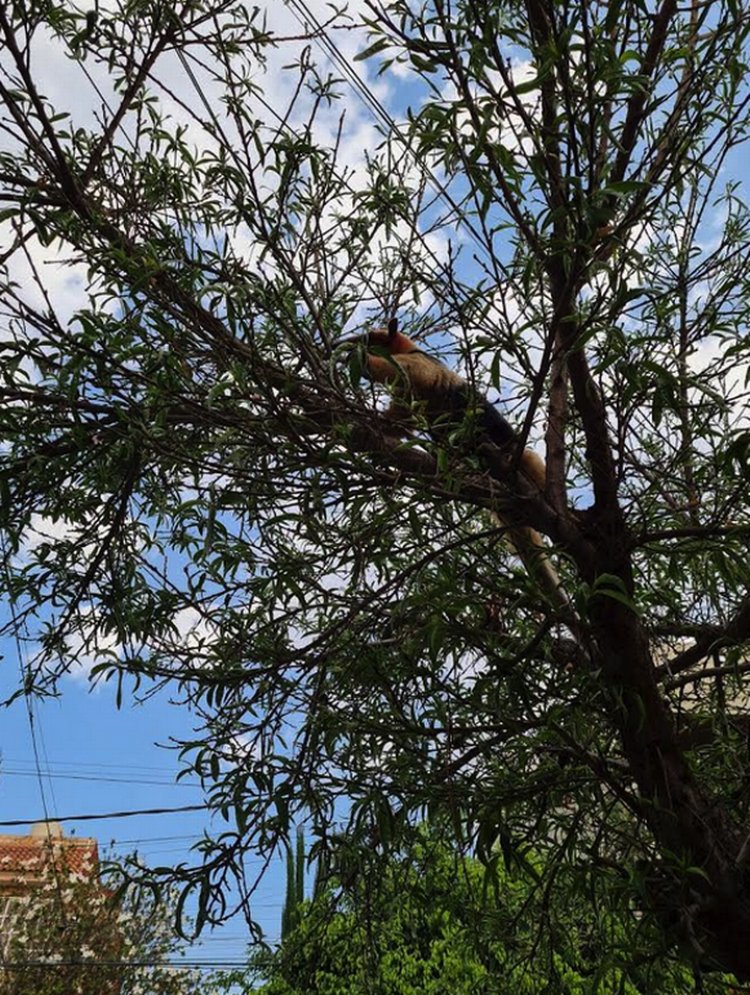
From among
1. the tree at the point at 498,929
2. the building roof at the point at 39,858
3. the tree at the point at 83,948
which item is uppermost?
the building roof at the point at 39,858

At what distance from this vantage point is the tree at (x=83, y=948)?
285 inches

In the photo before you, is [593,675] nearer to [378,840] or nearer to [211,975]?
[378,840]

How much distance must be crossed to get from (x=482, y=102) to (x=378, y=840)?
1.50 m

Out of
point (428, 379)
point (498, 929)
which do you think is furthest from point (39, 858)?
point (498, 929)

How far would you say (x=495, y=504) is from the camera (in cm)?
202

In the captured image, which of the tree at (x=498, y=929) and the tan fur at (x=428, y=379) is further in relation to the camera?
the tan fur at (x=428, y=379)

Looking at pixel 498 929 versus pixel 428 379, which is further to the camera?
pixel 428 379

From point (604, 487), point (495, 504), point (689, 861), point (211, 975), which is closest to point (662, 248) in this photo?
point (604, 487)

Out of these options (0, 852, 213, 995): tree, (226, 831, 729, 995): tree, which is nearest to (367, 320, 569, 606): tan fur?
(226, 831, 729, 995): tree

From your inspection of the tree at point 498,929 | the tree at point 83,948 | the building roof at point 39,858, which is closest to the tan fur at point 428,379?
the tree at point 498,929

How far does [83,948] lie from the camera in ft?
24.8

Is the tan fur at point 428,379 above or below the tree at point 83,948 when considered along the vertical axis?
above

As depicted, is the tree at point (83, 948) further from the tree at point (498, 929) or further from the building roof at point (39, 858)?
the tree at point (498, 929)

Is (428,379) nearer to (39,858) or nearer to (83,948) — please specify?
(83,948)
